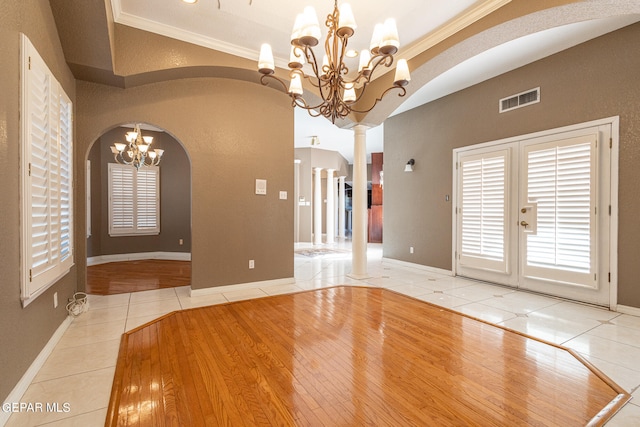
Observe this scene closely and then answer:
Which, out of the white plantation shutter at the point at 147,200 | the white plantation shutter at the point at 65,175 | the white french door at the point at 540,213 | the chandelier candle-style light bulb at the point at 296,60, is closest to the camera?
the chandelier candle-style light bulb at the point at 296,60

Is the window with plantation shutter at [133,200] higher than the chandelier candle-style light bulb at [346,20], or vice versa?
the chandelier candle-style light bulb at [346,20]

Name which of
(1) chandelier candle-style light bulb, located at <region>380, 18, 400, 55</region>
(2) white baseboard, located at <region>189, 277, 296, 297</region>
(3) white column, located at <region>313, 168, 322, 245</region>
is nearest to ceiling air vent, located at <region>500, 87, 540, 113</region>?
(1) chandelier candle-style light bulb, located at <region>380, 18, 400, 55</region>

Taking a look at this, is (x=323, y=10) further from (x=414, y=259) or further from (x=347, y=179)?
(x=347, y=179)

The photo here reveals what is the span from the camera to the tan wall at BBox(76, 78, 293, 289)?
3.53m

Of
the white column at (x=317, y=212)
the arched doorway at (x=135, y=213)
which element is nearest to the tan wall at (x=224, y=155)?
the arched doorway at (x=135, y=213)

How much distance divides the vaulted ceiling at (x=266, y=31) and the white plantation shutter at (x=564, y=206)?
135 cm

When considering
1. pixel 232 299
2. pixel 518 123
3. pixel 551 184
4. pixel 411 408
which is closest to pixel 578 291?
pixel 551 184

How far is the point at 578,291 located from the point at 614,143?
1801 mm

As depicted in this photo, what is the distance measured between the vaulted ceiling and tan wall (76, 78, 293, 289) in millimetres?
212

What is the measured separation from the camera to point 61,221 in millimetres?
2629

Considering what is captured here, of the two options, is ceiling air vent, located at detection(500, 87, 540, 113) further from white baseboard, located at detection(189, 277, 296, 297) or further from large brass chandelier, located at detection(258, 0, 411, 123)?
white baseboard, located at detection(189, 277, 296, 297)

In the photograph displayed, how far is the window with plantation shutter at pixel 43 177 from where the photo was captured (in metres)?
1.92

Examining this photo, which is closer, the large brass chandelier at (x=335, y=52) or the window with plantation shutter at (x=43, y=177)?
the window with plantation shutter at (x=43, y=177)

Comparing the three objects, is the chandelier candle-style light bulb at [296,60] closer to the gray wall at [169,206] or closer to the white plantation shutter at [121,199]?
the gray wall at [169,206]
